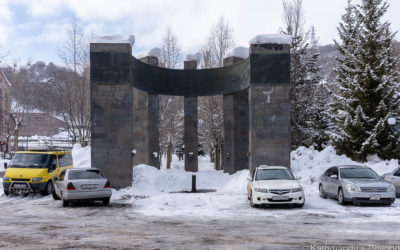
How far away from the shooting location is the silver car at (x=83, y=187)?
14203 mm

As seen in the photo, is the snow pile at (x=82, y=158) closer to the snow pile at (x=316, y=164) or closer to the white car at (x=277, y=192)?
the snow pile at (x=316, y=164)

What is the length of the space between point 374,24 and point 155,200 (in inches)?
724

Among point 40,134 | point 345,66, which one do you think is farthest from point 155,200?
point 40,134

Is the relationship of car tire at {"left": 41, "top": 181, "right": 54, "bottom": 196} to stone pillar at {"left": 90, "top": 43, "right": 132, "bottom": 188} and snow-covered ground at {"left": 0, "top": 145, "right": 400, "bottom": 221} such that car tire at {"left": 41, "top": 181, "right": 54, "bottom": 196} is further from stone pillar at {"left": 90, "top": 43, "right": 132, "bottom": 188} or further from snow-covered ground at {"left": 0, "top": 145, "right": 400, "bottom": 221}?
stone pillar at {"left": 90, "top": 43, "right": 132, "bottom": 188}

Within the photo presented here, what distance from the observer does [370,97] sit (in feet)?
78.2

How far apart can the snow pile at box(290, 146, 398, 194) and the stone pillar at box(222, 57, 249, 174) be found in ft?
12.5

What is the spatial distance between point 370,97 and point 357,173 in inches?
417

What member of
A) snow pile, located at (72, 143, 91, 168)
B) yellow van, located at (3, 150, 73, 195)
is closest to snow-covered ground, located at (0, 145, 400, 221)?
snow pile, located at (72, 143, 91, 168)

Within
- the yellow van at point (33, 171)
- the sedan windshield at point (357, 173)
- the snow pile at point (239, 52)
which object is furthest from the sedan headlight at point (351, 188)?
the snow pile at point (239, 52)

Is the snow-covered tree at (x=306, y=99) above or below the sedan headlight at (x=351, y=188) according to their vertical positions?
above

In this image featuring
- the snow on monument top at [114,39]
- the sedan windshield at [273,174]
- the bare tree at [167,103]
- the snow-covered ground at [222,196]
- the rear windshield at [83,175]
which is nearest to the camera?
the snow-covered ground at [222,196]

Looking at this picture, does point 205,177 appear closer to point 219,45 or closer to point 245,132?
point 245,132

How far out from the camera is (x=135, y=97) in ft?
89.3

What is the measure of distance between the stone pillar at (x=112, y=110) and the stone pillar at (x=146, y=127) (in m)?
5.79
